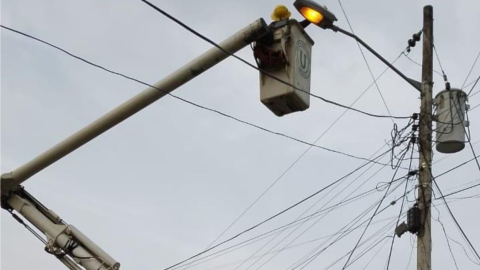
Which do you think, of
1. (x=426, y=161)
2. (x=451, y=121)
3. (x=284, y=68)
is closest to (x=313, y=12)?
(x=284, y=68)

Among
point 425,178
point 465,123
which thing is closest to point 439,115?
point 465,123

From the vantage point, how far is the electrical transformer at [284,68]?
4.87 metres

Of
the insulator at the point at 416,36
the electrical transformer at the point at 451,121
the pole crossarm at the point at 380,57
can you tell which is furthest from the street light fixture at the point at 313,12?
the insulator at the point at 416,36

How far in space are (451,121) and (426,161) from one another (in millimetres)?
682

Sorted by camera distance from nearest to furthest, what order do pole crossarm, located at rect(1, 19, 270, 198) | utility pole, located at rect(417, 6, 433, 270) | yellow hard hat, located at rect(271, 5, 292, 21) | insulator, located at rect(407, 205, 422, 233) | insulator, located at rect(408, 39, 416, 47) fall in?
pole crossarm, located at rect(1, 19, 270, 198), yellow hard hat, located at rect(271, 5, 292, 21), utility pole, located at rect(417, 6, 433, 270), insulator, located at rect(407, 205, 422, 233), insulator, located at rect(408, 39, 416, 47)

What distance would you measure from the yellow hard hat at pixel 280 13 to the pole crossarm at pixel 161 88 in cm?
30

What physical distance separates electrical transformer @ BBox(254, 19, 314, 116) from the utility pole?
13.6 ft

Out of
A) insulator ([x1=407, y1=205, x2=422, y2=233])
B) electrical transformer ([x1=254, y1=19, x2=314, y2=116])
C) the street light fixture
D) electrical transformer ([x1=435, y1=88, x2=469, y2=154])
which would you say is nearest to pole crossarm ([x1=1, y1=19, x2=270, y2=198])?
electrical transformer ([x1=254, y1=19, x2=314, y2=116])

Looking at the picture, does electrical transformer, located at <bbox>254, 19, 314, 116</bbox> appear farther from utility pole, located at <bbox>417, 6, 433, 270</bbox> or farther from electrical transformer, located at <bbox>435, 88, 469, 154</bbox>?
electrical transformer, located at <bbox>435, 88, 469, 154</bbox>

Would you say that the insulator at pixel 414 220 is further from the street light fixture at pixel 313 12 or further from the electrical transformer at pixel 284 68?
the electrical transformer at pixel 284 68

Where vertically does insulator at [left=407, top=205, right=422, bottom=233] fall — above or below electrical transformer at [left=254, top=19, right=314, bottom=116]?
above

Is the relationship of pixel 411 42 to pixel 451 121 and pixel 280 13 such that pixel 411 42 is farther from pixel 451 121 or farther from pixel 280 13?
pixel 280 13

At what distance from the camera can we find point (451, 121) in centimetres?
896

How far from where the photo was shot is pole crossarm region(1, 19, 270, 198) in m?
4.84
